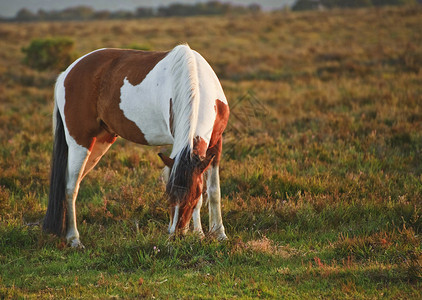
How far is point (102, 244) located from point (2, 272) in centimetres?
100

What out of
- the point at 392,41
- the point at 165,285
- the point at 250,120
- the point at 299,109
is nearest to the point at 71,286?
the point at 165,285

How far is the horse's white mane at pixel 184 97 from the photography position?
3994mm

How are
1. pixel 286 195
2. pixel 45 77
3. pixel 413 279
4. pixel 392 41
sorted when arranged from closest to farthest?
pixel 413 279
pixel 286 195
pixel 45 77
pixel 392 41

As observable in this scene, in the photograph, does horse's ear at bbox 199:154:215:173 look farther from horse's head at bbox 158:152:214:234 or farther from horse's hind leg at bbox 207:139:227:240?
horse's hind leg at bbox 207:139:227:240

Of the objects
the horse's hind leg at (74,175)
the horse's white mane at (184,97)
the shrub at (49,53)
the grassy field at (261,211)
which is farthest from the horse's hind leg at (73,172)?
the shrub at (49,53)

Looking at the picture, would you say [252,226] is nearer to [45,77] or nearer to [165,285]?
[165,285]

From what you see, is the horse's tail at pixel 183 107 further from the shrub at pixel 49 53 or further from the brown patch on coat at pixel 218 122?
the shrub at pixel 49 53

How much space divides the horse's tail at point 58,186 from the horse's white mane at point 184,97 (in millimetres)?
1721

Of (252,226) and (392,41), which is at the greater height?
(392,41)

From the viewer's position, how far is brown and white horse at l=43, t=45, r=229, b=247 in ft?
13.1

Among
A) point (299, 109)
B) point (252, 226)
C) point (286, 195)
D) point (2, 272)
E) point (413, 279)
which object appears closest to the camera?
point (413, 279)

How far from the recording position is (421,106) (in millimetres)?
9789

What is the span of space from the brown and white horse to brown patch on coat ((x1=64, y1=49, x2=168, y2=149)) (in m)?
0.01

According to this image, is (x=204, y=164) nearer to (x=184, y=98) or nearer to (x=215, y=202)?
(x=184, y=98)
